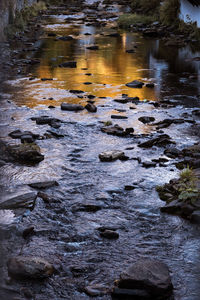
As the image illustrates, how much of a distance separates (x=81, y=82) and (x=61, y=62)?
3.04 metres

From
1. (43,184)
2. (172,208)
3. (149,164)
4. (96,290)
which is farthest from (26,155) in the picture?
(96,290)

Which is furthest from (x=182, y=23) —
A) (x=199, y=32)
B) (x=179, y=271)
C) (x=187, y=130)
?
(x=179, y=271)

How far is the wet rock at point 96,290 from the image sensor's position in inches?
160

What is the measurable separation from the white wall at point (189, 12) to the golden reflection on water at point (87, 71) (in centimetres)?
286

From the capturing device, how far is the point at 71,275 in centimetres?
436

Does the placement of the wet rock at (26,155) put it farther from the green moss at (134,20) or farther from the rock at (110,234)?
the green moss at (134,20)

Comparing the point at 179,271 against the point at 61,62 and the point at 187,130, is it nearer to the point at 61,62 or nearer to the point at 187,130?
the point at 187,130

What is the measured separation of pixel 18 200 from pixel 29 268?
1684 millimetres

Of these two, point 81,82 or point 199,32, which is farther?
point 199,32

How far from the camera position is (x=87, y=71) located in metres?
14.0

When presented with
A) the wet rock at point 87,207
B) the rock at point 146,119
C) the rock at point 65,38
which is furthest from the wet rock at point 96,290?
the rock at point 65,38

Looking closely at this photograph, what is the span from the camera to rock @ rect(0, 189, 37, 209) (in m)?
5.69

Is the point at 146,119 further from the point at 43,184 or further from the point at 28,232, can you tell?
the point at 28,232

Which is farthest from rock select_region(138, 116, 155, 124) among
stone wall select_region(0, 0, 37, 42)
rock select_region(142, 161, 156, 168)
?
stone wall select_region(0, 0, 37, 42)
